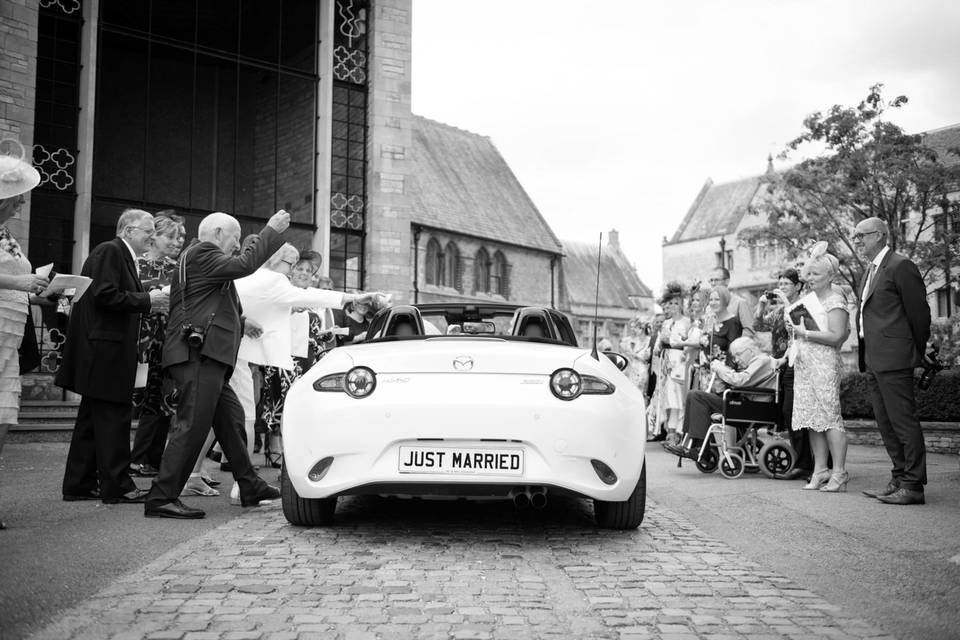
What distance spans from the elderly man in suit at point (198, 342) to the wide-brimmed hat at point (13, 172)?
1.03 metres

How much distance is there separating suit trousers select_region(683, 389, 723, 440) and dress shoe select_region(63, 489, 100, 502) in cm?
540

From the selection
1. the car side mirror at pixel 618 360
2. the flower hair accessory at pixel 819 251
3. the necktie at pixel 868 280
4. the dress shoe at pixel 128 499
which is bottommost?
the dress shoe at pixel 128 499

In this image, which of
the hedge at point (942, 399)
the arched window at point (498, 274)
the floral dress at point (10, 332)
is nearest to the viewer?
the floral dress at point (10, 332)

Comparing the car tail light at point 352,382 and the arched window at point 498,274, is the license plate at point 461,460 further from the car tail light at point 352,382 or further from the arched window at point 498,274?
the arched window at point 498,274

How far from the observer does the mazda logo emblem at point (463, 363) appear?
200 inches

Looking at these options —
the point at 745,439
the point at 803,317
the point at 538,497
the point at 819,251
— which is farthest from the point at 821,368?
the point at 538,497

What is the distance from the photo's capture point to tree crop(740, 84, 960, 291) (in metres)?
25.3

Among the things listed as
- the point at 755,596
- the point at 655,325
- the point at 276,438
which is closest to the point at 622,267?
the point at 655,325

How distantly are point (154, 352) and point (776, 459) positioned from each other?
19.0 feet

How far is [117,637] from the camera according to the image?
3209 mm

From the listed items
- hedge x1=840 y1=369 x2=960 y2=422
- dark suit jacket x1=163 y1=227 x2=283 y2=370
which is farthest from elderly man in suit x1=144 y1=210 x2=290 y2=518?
hedge x1=840 y1=369 x2=960 y2=422

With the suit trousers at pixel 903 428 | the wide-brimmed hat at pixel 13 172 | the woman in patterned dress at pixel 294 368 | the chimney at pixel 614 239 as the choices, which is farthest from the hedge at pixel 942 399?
the chimney at pixel 614 239

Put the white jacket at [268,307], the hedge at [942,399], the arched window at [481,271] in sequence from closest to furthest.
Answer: the white jacket at [268,307], the hedge at [942,399], the arched window at [481,271]

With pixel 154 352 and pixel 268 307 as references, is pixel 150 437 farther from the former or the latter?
pixel 268 307
